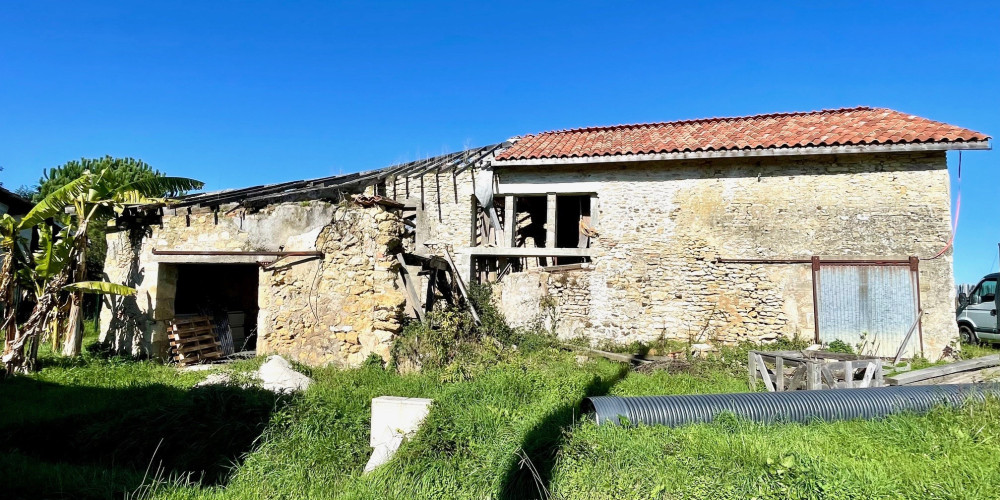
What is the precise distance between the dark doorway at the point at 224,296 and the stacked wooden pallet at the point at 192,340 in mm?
495

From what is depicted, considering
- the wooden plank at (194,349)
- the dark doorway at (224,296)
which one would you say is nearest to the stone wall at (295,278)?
the wooden plank at (194,349)

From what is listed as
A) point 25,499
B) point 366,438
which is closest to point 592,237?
point 366,438

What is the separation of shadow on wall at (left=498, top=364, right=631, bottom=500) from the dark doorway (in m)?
8.49

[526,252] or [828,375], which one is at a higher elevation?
[526,252]

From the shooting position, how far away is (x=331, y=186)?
927cm

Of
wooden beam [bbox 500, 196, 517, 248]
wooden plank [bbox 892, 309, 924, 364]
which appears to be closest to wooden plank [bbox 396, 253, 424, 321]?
wooden beam [bbox 500, 196, 517, 248]

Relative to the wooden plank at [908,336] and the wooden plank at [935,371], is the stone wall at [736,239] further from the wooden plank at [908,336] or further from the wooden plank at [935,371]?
the wooden plank at [935,371]

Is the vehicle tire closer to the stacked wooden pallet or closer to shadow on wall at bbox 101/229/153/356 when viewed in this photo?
the stacked wooden pallet

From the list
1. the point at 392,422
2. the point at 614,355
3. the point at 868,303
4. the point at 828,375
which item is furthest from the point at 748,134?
the point at 392,422

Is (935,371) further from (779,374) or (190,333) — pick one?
(190,333)

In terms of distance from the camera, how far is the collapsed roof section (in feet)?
30.4

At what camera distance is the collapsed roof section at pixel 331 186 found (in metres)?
9.27

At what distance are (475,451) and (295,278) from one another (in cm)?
587

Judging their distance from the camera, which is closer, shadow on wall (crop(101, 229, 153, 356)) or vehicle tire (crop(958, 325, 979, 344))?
shadow on wall (crop(101, 229, 153, 356))
